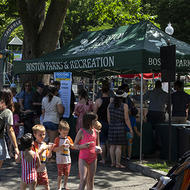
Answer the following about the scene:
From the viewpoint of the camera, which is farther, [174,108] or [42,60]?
[42,60]

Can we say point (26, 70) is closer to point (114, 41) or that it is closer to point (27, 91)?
point (27, 91)

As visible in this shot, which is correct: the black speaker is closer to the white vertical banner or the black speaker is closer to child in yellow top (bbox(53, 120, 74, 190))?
the white vertical banner

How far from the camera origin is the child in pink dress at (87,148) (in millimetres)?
6205

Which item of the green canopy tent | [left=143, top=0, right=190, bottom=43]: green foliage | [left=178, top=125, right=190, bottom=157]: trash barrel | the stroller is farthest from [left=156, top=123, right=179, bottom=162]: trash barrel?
[left=143, top=0, right=190, bottom=43]: green foliage

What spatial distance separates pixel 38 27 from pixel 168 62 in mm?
7393

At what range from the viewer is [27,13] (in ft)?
48.4

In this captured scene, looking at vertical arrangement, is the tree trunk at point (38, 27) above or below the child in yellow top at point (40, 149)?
above

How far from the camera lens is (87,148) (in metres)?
6.24

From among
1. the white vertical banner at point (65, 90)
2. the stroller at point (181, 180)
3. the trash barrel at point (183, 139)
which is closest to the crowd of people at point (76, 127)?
the white vertical banner at point (65, 90)

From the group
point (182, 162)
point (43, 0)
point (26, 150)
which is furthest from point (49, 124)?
point (43, 0)

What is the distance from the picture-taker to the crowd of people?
18.8 ft

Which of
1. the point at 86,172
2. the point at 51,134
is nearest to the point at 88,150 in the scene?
the point at 86,172

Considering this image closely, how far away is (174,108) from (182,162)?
613 centimetres

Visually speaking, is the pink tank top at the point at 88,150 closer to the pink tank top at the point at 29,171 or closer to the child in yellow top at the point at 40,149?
the child in yellow top at the point at 40,149
